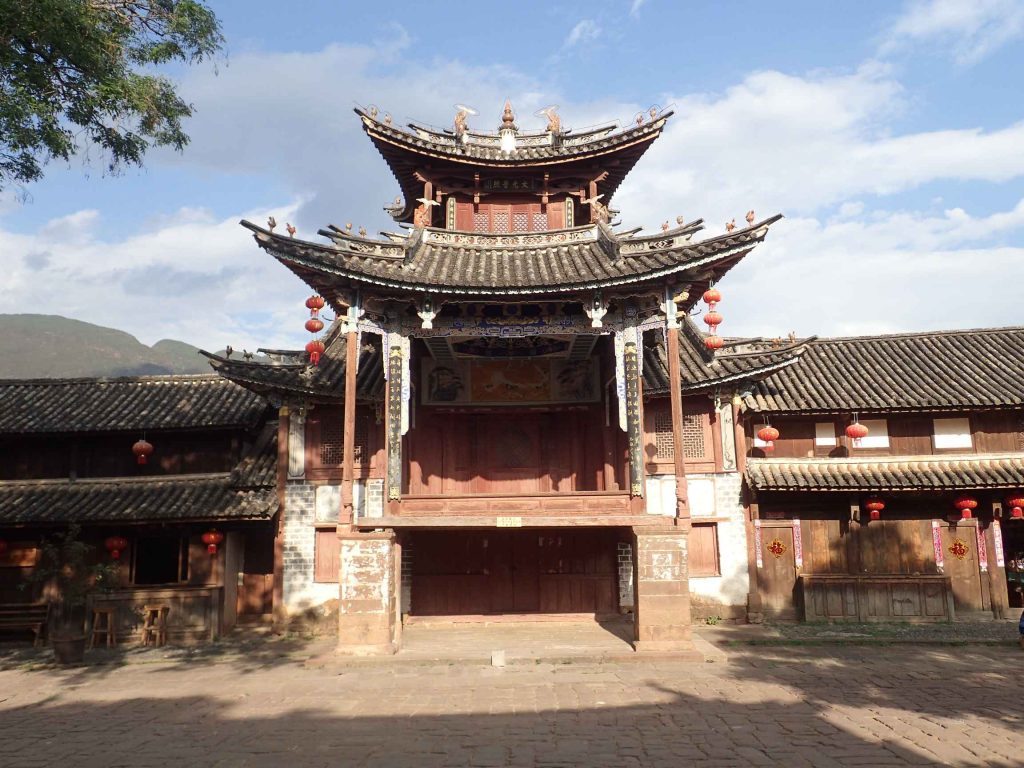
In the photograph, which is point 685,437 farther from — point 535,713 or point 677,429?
point 535,713

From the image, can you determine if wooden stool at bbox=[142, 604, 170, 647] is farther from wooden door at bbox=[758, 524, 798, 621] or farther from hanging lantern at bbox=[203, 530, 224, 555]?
wooden door at bbox=[758, 524, 798, 621]

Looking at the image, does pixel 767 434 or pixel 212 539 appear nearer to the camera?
pixel 212 539

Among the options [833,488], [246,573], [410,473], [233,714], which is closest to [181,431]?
[246,573]

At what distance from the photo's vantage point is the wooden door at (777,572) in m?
18.5

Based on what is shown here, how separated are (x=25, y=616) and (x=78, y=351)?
414 ft

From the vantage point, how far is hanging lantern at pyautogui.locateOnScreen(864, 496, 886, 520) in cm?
1831

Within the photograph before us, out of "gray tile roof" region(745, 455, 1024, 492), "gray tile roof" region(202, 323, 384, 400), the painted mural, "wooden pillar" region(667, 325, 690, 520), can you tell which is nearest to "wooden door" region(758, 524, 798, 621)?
"gray tile roof" region(745, 455, 1024, 492)

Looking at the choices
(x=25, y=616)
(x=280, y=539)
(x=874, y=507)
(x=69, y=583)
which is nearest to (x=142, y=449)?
(x=69, y=583)

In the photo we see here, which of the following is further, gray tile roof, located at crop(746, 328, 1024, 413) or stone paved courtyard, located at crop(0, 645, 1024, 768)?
gray tile roof, located at crop(746, 328, 1024, 413)

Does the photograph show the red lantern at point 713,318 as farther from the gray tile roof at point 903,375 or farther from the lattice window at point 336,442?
the lattice window at point 336,442

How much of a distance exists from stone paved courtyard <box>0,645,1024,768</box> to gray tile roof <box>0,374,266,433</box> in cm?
661

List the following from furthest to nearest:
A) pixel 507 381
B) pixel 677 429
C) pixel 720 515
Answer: pixel 507 381, pixel 720 515, pixel 677 429

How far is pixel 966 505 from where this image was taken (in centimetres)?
1822

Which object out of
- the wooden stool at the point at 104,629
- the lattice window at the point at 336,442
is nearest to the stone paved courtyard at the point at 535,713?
the wooden stool at the point at 104,629
